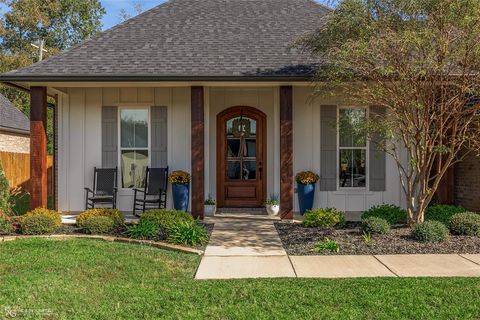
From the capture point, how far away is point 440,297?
4559 mm

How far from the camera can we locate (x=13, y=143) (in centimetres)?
1978

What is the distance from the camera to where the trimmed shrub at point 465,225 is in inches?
299

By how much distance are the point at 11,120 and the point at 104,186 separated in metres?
11.7

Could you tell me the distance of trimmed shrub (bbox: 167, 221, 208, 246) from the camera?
284 inches

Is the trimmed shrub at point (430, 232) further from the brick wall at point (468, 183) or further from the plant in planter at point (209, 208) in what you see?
the plant in planter at point (209, 208)

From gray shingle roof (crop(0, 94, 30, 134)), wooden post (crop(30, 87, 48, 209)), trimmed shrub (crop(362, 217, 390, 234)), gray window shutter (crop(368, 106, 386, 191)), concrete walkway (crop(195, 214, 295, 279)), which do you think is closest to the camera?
concrete walkway (crop(195, 214, 295, 279))

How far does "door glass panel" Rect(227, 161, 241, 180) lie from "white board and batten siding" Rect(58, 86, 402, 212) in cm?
83

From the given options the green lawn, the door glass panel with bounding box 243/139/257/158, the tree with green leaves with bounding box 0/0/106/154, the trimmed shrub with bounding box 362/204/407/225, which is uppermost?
the tree with green leaves with bounding box 0/0/106/154

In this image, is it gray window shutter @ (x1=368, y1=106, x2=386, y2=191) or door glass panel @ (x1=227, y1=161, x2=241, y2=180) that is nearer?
gray window shutter @ (x1=368, y1=106, x2=386, y2=191)

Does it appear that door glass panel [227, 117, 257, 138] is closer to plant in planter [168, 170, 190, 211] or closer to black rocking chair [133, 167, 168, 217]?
plant in planter [168, 170, 190, 211]

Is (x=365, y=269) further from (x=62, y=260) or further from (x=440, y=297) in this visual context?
(x=62, y=260)

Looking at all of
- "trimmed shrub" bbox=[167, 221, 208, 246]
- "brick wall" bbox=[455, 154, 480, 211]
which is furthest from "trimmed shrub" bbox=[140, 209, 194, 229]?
"brick wall" bbox=[455, 154, 480, 211]

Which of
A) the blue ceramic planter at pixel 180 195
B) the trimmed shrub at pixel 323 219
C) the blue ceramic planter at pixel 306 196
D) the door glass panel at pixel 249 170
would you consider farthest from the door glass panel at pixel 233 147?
the trimmed shrub at pixel 323 219

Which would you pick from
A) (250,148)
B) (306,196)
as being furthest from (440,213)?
(250,148)
